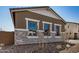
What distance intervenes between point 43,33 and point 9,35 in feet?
1.55

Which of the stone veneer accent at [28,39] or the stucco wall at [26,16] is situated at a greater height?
the stucco wall at [26,16]

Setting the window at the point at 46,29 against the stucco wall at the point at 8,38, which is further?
the window at the point at 46,29

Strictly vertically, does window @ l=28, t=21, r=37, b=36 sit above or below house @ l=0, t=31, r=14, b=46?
above

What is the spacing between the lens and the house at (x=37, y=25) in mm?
2578

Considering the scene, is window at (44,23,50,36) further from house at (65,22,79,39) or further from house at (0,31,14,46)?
house at (0,31,14,46)

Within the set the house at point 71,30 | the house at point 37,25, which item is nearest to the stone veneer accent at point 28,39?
the house at point 37,25

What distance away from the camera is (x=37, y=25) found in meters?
2.63

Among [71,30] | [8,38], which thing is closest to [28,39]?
[8,38]

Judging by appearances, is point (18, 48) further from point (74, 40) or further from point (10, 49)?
point (74, 40)

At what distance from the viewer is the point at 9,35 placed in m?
2.56

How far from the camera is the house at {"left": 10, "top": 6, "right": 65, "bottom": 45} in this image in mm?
2578

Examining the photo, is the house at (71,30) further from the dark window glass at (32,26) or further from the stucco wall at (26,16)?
the dark window glass at (32,26)

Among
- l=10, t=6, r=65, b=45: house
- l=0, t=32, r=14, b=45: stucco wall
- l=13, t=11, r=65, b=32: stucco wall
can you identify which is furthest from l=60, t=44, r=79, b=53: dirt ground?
l=0, t=32, r=14, b=45: stucco wall
